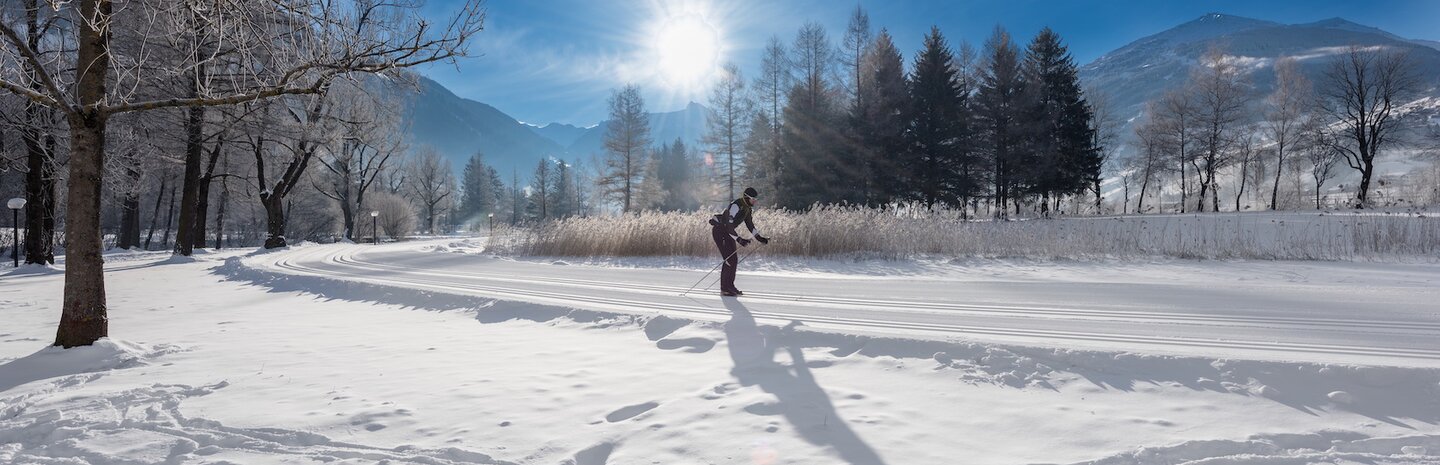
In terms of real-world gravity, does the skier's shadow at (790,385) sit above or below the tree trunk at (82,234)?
below

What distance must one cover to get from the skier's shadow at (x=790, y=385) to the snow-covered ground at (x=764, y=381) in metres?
0.02

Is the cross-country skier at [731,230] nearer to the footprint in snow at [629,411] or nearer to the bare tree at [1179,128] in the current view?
the footprint in snow at [629,411]

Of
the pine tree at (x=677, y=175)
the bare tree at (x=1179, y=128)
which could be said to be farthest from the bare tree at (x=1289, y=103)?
the pine tree at (x=677, y=175)

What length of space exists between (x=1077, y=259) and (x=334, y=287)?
40.9ft

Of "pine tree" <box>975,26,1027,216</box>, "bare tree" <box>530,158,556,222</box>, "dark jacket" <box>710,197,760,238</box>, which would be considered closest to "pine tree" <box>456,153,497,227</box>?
"bare tree" <box>530,158,556,222</box>

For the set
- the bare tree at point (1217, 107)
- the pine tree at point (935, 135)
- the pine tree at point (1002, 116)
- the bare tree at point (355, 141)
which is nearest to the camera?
the bare tree at point (355, 141)

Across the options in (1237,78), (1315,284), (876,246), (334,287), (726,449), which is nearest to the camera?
(726,449)

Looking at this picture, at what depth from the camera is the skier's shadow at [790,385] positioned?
100 inches

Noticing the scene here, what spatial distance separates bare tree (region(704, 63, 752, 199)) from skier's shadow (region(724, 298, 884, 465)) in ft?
95.6

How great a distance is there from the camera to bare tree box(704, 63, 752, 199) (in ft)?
110

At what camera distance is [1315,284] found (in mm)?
6840

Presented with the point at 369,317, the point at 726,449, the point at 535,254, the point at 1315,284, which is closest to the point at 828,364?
the point at 726,449

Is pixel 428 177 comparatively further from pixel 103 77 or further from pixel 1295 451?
pixel 1295 451

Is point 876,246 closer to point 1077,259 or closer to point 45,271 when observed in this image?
point 1077,259
